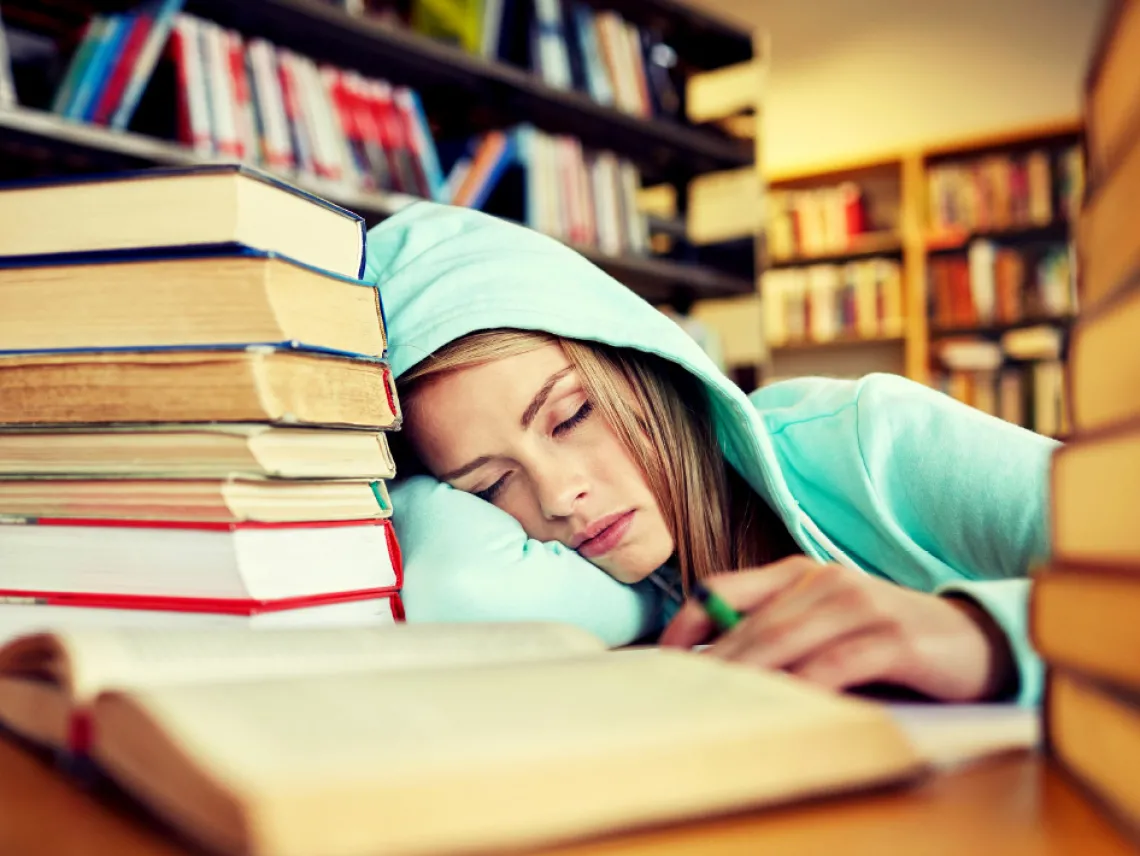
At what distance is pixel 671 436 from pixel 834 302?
3.73m

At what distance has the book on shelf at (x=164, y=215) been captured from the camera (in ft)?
1.83

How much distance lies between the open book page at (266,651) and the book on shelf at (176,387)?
153 mm

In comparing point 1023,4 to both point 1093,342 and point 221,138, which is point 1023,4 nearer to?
point 221,138

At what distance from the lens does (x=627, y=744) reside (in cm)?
29

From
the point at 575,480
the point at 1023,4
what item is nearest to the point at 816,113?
the point at 1023,4

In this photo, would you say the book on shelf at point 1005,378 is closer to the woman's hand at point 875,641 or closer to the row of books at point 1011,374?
the row of books at point 1011,374

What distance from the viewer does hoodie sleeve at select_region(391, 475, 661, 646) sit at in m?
0.76

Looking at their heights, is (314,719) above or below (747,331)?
below

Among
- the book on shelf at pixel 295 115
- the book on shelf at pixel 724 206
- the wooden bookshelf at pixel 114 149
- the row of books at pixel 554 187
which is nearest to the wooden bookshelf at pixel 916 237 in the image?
the book on shelf at pixel 724 206

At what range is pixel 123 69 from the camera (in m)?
1.77

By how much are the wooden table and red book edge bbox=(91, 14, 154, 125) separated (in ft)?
5.57

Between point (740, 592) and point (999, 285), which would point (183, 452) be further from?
point (999, 285)

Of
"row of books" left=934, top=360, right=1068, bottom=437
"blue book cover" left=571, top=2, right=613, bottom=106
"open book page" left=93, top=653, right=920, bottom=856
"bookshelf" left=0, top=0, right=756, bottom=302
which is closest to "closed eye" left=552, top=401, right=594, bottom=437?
"open book page" left=93, top=653, right=920, bottom=856

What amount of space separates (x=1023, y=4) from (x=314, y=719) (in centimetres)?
498
